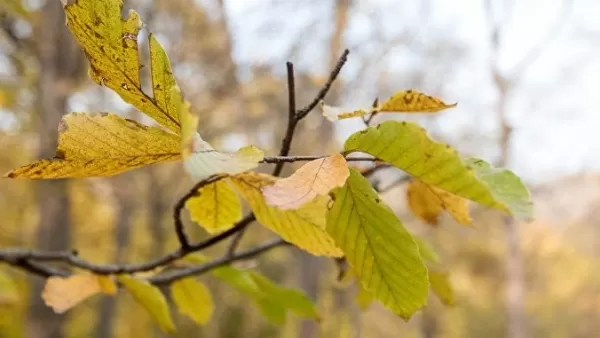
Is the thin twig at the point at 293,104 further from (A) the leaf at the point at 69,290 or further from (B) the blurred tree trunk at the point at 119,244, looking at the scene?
(B) the blurred tree trunk at the point at 119,244

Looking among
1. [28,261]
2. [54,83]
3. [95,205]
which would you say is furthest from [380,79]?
[28,261]

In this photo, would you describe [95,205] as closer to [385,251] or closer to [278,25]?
[278,25]

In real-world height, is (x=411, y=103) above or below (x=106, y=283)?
above

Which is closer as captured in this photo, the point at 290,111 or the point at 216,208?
the point at 290,111

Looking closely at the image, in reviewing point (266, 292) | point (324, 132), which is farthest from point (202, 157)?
point (324, 132)

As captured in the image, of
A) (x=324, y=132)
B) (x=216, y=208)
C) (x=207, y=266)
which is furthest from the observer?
(x=324, y=132)

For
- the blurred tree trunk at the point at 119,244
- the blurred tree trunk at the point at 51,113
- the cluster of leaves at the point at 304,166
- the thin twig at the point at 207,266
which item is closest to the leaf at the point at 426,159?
the cluster of leaves at the point at 304,166

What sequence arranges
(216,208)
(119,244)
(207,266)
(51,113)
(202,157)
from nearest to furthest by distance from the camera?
(202,157) → (216,208) → (207,266) → (51,113) → (119,244)

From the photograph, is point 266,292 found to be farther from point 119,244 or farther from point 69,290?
point 119,244
